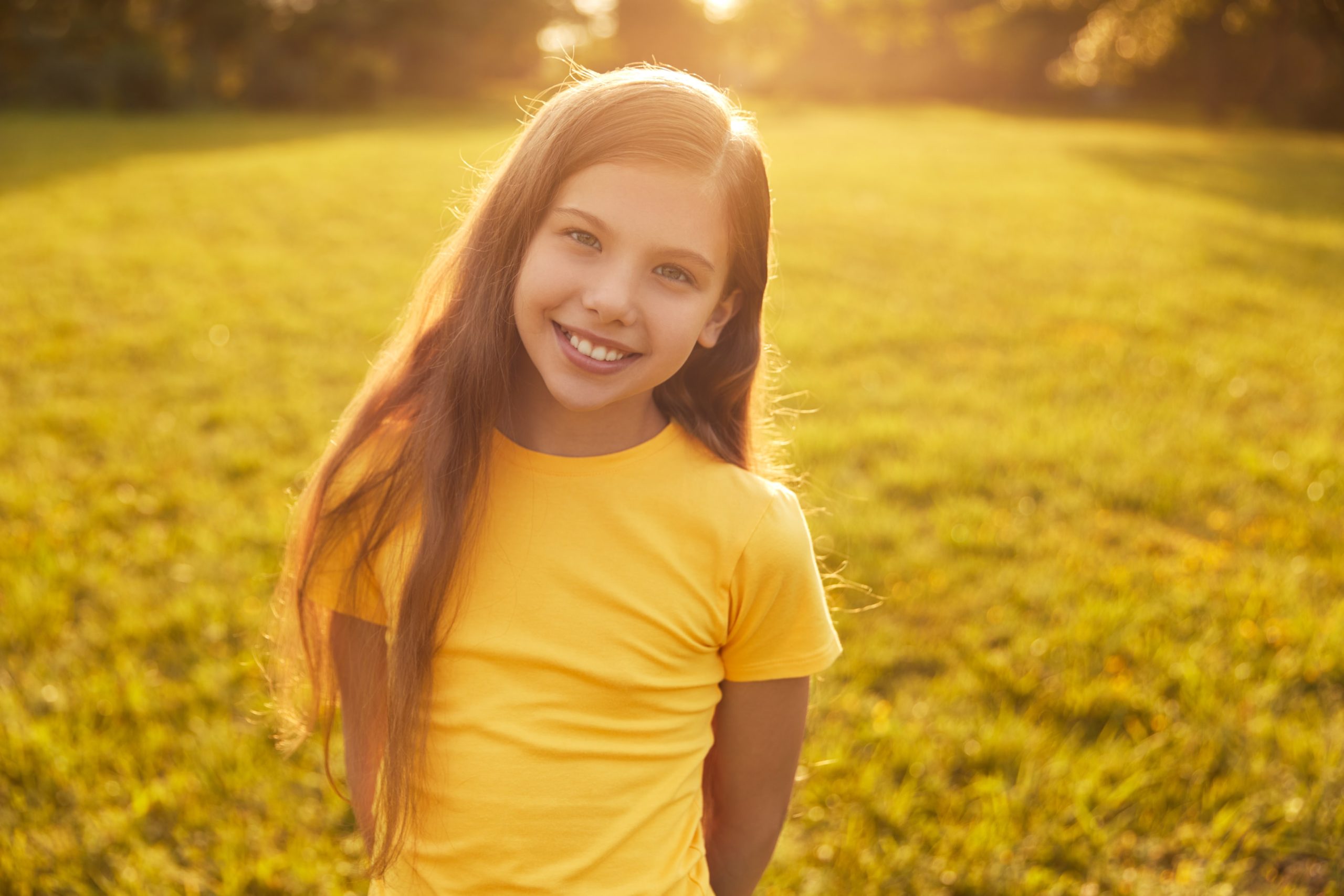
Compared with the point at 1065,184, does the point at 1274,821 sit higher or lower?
lower

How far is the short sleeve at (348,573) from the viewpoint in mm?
1354

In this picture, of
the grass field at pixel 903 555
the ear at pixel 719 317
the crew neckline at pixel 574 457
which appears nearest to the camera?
the crew neckline at pixel 574 457

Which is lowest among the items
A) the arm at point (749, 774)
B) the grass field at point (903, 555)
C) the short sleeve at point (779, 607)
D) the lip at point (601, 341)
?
the grass field at point (903, 555)

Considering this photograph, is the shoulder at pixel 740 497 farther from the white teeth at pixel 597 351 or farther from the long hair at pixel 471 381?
the white teeth at pixel 597 351

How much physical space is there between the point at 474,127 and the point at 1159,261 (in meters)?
16.4

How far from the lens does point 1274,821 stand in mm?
2189

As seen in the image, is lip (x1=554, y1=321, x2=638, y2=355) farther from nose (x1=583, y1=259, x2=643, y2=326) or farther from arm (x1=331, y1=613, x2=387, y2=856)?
arm (x1=331, y1=613, x2=387, y2=856)

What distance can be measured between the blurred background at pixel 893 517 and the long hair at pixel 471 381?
0.39 metres

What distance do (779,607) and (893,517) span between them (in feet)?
7.67

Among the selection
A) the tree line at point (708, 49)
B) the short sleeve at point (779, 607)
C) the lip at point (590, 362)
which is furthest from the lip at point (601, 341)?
the tree line at point (708, 49)

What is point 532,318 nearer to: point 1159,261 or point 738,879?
point 738,879

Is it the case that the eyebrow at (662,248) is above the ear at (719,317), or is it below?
above

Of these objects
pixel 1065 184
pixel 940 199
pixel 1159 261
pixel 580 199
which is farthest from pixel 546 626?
pixel 1065 184

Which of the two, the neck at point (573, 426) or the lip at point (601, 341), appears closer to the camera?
the lip at point (601, 341)
